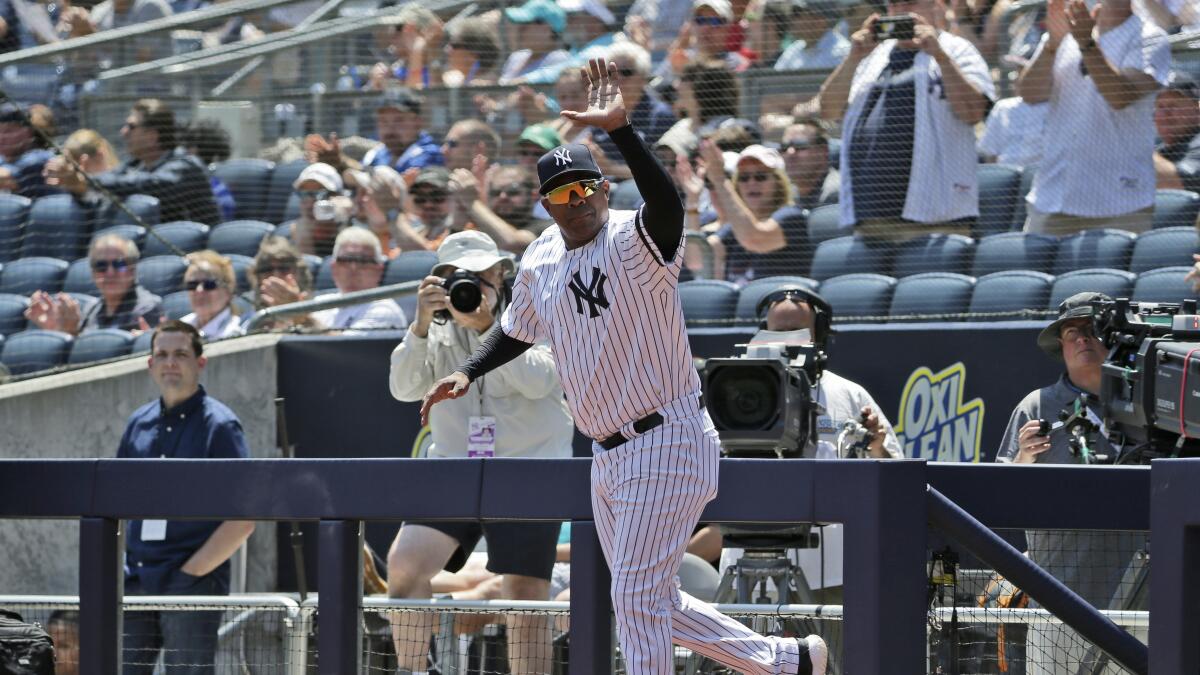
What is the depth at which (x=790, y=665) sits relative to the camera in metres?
3.81

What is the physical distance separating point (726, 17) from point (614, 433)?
17.0 ft

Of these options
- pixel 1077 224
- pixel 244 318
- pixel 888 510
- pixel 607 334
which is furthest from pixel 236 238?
pixel 888 510

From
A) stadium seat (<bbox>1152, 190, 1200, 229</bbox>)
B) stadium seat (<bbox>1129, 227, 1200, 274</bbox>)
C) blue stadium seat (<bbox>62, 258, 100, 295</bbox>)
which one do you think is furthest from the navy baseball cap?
blue stadium seat (<bbox>62, 258, 100, 295</bbox>)

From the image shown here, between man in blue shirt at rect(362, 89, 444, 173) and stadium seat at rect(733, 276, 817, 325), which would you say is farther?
man in blue shirt at rect(362, 89, 444, 173)

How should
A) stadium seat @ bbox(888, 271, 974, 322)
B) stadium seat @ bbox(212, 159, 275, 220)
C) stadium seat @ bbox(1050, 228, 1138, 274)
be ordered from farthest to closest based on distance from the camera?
stadium seat @ bbox(212, 159, 275, 220)
stadium seat @ bbox(888, 271, 974, 322)
stadium seat @ bbox(1050, 228, 1138, 274)

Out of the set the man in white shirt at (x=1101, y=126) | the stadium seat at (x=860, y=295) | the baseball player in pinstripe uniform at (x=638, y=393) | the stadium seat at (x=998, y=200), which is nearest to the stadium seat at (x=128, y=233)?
the stadium seat at (x=860, y=295)

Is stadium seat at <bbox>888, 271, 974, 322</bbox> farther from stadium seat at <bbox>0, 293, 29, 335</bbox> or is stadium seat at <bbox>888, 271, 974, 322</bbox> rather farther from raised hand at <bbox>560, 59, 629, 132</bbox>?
stadium seat at <bbox>0, 293, 29, 335</bbox>

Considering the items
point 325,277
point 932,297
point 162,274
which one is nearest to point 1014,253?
point 932,297

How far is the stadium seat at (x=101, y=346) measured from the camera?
8156mm

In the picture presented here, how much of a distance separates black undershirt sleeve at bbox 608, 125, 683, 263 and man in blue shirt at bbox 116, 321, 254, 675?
2.25 meters

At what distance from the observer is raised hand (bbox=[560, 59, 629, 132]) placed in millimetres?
3664

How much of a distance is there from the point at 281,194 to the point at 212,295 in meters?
1.01

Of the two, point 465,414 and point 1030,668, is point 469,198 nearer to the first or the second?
point 465,414

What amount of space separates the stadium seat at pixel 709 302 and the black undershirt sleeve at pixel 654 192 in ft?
11.2
